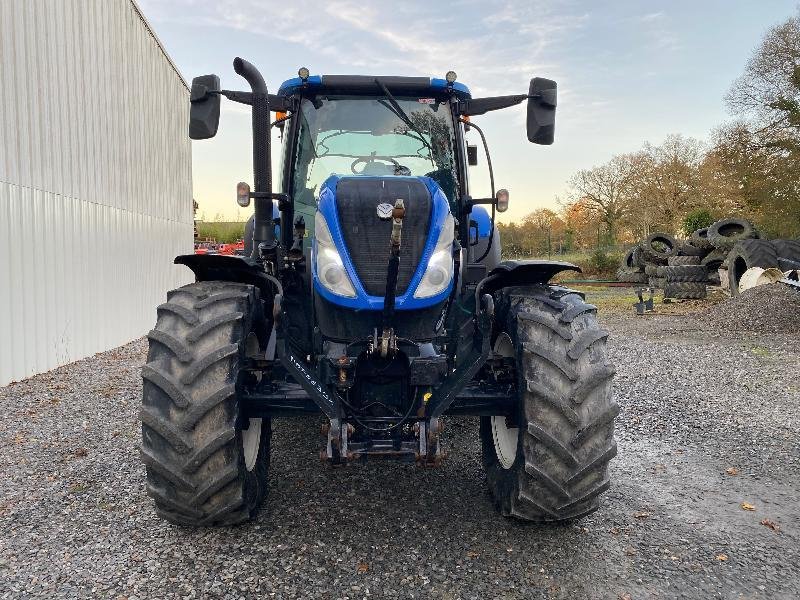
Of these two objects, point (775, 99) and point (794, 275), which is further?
point (775, 99)

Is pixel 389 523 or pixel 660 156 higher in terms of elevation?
pixel 660 156

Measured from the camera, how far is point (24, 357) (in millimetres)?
7457

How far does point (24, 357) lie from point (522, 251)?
2998 cm

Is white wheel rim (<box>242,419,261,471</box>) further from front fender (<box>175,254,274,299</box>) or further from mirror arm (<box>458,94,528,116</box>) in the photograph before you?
mirror arm (<box>458,94,528,116</box>)

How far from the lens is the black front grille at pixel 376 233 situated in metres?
3.24

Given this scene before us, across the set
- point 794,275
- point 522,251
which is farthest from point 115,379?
point 522,251

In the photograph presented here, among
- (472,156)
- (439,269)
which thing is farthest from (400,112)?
(439,269)

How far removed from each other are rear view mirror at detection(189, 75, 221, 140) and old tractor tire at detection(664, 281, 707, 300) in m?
16.2

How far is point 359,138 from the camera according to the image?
13.8ft

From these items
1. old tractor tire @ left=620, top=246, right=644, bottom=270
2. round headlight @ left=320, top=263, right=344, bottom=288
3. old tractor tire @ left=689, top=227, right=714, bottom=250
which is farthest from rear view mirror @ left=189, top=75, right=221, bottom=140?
old tractor tire @ left=620, top=246, right=644, bottom=270

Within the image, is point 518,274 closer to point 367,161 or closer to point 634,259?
point 367,161

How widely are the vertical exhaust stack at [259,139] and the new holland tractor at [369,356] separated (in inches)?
0.4

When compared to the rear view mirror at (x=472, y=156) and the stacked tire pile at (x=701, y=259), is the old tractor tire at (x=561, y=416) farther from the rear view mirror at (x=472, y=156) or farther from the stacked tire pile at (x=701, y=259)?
the stacked tire pile at (x=701, y=259)

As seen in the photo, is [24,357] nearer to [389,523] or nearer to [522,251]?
[389,523]
